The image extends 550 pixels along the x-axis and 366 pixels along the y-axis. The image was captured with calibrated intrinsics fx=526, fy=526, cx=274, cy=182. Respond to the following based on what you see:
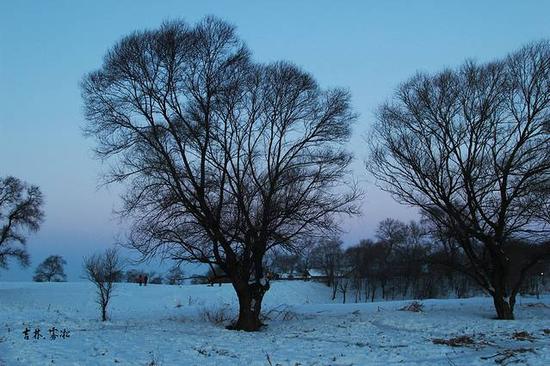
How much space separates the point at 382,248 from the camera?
8244cm

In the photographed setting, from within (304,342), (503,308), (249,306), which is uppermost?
(503,308)

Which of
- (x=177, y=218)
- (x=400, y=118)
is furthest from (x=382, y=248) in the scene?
(x=177, y=218)

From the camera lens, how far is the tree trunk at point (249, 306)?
1970 cm

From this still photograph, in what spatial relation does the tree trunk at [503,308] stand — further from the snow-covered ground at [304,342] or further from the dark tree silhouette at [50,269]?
the dark tree silhouette at [50,269]

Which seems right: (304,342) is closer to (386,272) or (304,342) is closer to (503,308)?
(503,308)

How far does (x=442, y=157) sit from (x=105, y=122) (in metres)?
13.7

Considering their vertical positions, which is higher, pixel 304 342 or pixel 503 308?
pixel 503 308

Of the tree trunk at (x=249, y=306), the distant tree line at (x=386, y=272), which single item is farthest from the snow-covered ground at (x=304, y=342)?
the distant tree line at (x=386, y=272)

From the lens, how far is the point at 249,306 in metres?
19.9

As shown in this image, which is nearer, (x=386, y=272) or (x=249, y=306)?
(x=249, y=306)

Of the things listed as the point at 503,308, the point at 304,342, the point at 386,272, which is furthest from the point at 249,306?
the point at 386,272

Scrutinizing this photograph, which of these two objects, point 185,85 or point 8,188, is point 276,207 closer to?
point 185,85

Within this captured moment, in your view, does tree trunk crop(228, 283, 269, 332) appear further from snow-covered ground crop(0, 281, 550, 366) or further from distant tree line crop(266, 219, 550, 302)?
distant tree line crop(266, 219, 550, 302)

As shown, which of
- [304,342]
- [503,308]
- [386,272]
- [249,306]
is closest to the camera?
[304,342]
